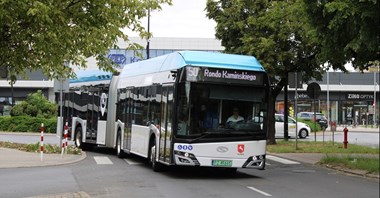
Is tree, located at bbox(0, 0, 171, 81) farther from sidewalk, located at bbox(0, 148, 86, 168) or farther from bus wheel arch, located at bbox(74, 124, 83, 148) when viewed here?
bus wheel arch, located at bbox(74, 124, 83, 148)

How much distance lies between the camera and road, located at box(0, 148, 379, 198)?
11.4 m

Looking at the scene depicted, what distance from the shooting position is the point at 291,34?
24578 mm

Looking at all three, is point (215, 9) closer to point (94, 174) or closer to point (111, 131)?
point (111, 131)

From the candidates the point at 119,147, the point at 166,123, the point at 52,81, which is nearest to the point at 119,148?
the point at 119,147

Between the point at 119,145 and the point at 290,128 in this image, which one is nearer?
the point at 119,145

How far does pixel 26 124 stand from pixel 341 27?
31717 millimetres

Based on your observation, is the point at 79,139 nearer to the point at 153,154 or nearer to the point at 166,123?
the point at 153,154

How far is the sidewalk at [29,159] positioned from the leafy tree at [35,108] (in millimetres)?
19226

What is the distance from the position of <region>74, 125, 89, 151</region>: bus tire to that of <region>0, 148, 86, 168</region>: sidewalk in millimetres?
3029

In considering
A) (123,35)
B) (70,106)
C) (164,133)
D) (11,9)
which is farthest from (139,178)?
(70,106)

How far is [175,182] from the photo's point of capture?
521 inches

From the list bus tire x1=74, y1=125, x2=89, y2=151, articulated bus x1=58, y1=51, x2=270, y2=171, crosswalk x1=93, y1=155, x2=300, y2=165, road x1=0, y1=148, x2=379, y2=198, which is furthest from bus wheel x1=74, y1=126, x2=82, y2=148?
articulated bus x1=58, y1=51, x2=270, y2=171

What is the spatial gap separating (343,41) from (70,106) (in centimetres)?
1574

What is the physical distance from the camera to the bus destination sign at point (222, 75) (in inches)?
539
